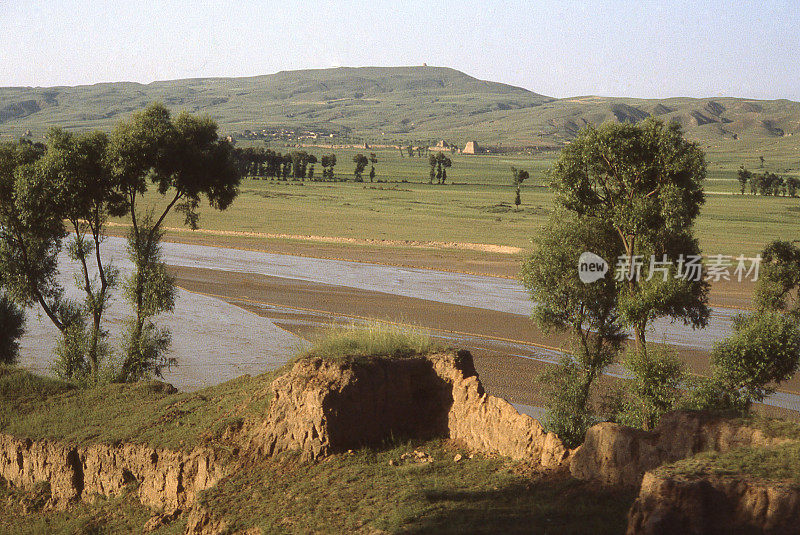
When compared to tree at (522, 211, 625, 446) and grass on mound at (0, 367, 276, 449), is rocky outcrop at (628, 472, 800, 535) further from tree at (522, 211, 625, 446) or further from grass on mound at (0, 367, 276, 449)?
tree at (522, 211, 625, 446)

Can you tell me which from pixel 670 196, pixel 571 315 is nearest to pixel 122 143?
pixel 571 315

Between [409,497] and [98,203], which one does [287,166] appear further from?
[409,497]

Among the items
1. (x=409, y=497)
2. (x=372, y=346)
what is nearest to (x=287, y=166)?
(x=372, y=346)

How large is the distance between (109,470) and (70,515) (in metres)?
1.17

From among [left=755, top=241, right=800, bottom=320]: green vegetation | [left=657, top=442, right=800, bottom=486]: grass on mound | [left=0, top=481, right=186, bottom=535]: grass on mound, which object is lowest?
[left=0, top=481, right=186, bottom=535]: grass on mound

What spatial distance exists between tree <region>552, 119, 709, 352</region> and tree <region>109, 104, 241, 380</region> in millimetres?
11236

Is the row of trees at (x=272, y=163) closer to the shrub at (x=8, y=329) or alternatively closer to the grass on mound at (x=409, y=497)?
the shrub at (x=8, y=329)

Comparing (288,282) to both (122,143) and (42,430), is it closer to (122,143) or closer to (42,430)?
(122,143)

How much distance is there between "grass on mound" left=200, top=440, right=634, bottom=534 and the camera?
34.9 ft

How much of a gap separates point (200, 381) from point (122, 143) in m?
8.47

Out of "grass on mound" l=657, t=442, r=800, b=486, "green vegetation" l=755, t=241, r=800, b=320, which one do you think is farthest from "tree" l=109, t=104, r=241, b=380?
"grass on mound" l=657, t=442, r=800, b=486

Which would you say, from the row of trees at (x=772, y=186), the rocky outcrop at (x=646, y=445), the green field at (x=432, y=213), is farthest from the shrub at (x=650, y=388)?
the row of trees at (x=772, y=186)

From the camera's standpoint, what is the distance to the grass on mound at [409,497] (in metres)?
10.6

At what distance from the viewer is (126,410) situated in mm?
17375
